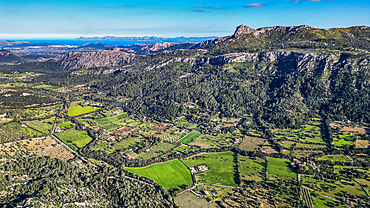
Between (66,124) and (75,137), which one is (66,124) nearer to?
(66,124)

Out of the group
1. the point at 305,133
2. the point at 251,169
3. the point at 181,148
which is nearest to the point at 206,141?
the point at 181,148

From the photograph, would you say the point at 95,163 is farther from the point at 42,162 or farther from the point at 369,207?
the point at 369,207

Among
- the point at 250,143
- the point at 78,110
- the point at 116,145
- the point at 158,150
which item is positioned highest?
the point at 78,110

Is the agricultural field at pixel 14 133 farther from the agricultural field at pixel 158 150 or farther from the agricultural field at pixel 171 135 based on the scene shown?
the agricultural field at pixel 171 135

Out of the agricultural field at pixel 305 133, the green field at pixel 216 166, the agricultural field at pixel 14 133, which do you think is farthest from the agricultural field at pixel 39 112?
the agricultural field at pixel 305 133

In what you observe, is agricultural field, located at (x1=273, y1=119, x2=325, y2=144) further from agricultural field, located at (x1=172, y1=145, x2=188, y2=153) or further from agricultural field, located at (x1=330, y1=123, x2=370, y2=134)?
agricultural field, located at (x1=172, y1=145, x2=188, y2=153)

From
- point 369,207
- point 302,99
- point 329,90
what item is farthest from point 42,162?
point 329,90
